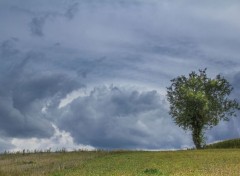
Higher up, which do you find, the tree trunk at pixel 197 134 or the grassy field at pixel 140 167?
the tree trunk at pixel 197 134

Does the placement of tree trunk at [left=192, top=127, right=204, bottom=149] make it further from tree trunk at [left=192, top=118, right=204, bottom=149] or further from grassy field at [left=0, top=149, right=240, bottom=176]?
grassy field at [left=0, top=149, right=240, bottom=176]

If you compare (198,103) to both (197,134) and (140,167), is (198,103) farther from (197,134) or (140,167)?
(140,167)

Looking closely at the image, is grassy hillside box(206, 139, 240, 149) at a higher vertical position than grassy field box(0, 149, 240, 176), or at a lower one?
higher

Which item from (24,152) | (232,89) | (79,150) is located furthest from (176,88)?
(24,152)

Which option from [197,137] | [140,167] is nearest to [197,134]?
[197,137]

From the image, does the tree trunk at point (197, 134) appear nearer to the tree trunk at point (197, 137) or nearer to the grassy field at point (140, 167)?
the tree trunk at point (197, 137)

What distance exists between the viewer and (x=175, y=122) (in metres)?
99.2

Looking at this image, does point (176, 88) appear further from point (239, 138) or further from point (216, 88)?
point (239, 138)

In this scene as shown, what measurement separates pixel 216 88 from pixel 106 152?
104 feet

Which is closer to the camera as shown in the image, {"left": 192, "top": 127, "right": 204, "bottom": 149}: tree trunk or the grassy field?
the grassy field

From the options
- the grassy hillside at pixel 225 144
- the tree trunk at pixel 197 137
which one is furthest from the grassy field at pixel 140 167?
the grassy hillside at pixel 225 144

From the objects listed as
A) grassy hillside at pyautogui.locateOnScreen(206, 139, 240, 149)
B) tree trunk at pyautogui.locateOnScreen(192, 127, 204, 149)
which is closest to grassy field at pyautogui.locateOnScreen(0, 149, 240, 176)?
tree trunk at pyautogui.locateOnScreen(192, 127, 204, 149)

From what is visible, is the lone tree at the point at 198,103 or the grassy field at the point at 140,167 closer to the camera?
the grassy field at the point at 140,167

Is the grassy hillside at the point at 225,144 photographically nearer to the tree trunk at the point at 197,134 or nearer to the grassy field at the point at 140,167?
the tree trunk at the point at 197,134
